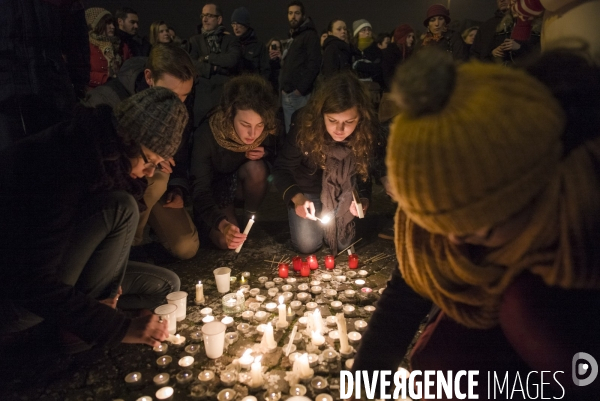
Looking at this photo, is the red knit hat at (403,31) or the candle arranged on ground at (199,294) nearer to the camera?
the candle arranged on ground at (199,294)

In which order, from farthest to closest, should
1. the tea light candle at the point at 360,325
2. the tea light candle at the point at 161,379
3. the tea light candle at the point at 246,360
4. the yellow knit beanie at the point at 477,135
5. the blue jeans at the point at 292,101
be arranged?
the blue jeans at the point at 292,101, the tea light candle at the point at 360,325, the tea light candle at the point at 246,360, the tea light candle at the point at 161,379, the yellow knit beanie at the point at 477,135

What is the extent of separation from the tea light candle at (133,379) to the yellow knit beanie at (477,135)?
177cm

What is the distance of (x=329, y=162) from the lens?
11.1ft

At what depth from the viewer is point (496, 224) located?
38.6 inches

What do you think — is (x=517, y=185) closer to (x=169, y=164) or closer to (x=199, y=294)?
(x=199, y=294)

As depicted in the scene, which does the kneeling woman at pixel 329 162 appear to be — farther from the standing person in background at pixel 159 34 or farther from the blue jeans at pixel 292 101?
the standing person in background at pixel 159 34

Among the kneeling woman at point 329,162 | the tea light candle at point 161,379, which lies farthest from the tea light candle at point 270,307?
the kneeling woman at point 329,162

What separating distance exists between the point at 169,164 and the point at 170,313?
3.98 feet

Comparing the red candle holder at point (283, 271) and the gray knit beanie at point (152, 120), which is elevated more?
the gray knit beanie at point (152, 120)

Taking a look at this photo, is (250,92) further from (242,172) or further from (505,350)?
(505,350)

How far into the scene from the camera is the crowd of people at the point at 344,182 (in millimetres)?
890

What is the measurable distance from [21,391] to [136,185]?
1114 mm

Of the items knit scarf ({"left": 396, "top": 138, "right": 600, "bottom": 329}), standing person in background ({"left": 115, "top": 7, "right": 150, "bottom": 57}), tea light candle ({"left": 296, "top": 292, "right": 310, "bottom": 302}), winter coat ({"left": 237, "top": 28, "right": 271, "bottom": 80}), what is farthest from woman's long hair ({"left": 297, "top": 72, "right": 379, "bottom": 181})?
standing person in background ({"left": 115, "top": 7, "right": 150, "bottom": 57})

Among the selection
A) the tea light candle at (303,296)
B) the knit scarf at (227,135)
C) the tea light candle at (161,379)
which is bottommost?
the tea light candle at (303,296)
